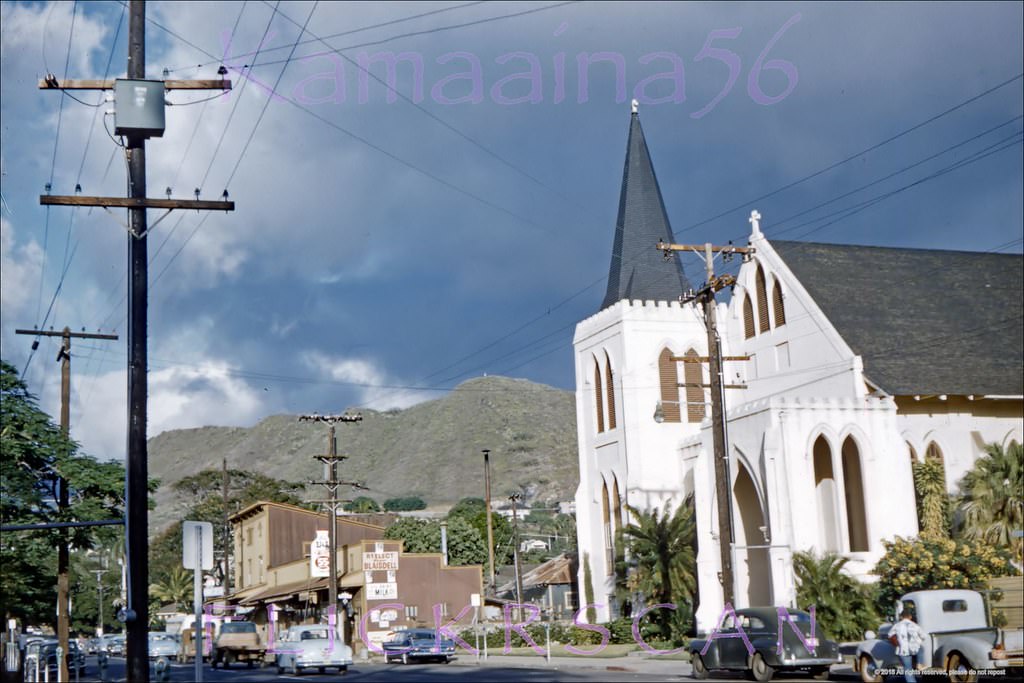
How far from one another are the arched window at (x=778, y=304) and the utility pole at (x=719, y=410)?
1237 centimetres

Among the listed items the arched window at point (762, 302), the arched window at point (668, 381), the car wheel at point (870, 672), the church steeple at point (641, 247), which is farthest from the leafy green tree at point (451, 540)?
the car wheel at point (870, 672)

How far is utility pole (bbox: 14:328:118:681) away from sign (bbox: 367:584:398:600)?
2428 cm

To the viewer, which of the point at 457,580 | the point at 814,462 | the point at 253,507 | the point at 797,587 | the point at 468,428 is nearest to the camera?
the point at 797,587

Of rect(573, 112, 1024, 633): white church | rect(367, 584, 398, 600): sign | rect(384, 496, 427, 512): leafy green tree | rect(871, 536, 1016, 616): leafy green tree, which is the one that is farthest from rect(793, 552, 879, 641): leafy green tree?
rect(384, 496, 427, 512): leafy green tree

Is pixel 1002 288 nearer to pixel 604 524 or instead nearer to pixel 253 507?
pixel 604 524

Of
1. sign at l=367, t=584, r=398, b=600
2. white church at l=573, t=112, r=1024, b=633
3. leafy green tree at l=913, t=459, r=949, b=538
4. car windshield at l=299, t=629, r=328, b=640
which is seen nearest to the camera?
car windshield at l=299, t=629, r=328, b=640

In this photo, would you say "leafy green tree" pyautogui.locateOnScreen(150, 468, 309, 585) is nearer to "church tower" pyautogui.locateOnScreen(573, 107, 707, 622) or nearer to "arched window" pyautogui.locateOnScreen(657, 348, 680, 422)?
"church tower" pyautogui.locateOnScreen(573, 107, 707, 622)

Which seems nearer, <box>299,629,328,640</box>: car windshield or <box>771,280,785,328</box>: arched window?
<box>299,629,328,640</box>: car windshield

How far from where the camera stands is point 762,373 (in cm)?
4897

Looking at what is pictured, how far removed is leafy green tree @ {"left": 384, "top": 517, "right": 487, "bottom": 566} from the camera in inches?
3570

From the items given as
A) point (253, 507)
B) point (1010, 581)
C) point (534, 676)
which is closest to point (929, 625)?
point (1010, 581)

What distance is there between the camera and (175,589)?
108 metres

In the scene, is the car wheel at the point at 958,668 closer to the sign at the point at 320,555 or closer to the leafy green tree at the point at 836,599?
the leafy green tree at the point at 836,599

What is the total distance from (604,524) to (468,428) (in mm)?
143540
